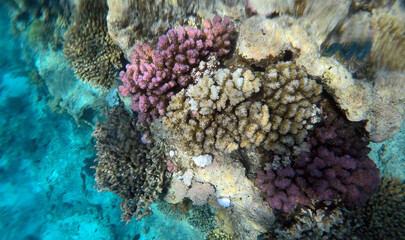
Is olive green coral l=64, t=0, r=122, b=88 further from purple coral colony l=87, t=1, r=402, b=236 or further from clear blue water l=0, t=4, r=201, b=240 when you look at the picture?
clear blue water l=0, t=4, r=201, b=240

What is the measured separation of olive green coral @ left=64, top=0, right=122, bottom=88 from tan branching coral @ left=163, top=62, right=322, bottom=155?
276 centimetres

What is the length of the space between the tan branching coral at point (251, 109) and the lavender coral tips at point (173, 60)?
1.45 ft

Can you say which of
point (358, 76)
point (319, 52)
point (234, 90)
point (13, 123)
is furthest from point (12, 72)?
point (358, 76)

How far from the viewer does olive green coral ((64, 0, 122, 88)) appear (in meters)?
4.91

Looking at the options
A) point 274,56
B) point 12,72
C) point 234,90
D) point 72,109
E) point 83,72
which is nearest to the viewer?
point 234,90

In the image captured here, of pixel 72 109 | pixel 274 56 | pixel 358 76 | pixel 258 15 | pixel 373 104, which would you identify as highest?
pixel 258 15

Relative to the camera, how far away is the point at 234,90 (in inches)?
125

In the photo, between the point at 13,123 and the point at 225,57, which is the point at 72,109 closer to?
the point at 13,123

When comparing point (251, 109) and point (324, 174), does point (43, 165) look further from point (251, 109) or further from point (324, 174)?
point (324, 174)

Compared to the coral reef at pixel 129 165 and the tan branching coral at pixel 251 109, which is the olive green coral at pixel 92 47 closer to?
the coral reef at pixel 129 165

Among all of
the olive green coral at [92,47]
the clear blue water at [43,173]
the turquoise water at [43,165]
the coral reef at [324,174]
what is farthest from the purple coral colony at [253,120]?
the clear blue water at [43,173]

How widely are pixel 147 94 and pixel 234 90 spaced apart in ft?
5.04

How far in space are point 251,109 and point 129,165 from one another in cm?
274

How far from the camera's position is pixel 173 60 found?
3660mm
